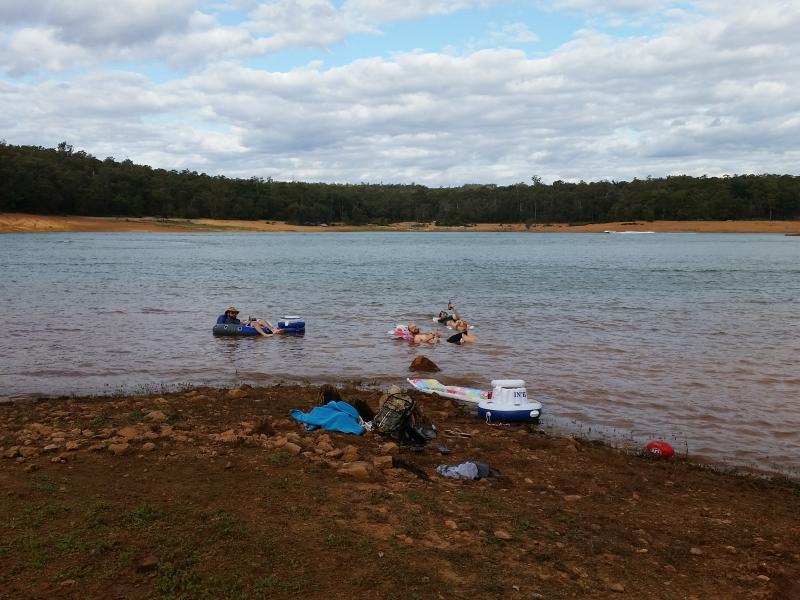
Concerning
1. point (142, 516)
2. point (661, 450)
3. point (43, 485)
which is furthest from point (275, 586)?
point (661, 450)

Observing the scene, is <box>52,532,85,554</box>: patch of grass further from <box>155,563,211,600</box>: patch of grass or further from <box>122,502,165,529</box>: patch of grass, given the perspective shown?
<box>155,563,211,600</box>: patch of grass

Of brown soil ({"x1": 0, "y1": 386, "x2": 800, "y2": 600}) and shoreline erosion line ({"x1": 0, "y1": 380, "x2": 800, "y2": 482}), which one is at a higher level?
brown soil ({"x1": 0, "y1": 386, "x2": 800, "y2": 600})

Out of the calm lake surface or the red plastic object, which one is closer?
the red plastic object

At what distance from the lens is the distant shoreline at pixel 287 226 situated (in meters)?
112

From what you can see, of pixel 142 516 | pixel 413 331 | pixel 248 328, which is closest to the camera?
pixel 142 516

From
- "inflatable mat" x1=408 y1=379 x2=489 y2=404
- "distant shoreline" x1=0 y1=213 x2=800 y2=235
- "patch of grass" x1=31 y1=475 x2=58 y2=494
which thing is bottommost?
"inflatable mat" x1=408 y1=379 x2=489 y2=404

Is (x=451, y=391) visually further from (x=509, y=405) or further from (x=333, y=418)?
(x=333, y=418)

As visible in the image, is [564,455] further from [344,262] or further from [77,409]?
[344,262]

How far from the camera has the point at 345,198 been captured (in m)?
169

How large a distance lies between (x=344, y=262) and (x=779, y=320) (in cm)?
4023

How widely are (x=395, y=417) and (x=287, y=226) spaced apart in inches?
5771

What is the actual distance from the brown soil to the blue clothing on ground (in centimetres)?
32

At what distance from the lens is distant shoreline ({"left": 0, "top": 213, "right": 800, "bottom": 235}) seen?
112000 mm

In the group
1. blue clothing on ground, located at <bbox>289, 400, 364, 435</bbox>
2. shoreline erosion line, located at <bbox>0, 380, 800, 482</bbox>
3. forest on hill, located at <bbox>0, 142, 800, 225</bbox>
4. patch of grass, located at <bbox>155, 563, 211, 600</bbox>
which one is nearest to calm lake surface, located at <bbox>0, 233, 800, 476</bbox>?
shoreline erosion line, located at <bbox>0, 380, 800, 482</bbox>
